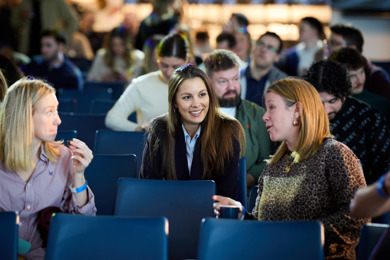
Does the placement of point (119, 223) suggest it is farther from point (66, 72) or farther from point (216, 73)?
point (66, 72)

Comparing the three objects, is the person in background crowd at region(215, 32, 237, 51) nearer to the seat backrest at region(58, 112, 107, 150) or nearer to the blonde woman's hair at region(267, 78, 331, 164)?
the seat backrest at region(58, 112, 107, 150)

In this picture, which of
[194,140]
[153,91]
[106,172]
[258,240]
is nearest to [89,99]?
[153,91]

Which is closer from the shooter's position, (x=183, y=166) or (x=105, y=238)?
(x=105, y=238)

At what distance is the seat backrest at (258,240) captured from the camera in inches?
82.5

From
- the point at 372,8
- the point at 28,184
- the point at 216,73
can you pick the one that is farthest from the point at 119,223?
the point at 372,8

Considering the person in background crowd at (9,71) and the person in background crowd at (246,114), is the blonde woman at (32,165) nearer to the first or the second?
the person in background crowd at (246,114)

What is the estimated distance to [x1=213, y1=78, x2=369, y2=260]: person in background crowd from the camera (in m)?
2.45

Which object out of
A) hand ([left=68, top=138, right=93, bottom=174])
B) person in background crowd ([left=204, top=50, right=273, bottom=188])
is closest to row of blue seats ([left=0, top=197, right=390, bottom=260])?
hand ([left=68, top=138, right=93, bottom=174])

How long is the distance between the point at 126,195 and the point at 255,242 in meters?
0.74

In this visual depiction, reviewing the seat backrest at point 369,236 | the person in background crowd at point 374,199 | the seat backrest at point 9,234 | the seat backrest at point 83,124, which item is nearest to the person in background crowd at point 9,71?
the seat backrest at point 83,124

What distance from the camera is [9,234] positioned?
7.16ft

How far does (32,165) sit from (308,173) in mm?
1209

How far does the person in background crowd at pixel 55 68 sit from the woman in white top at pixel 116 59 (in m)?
0.61

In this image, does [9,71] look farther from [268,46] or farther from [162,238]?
[162,238]
